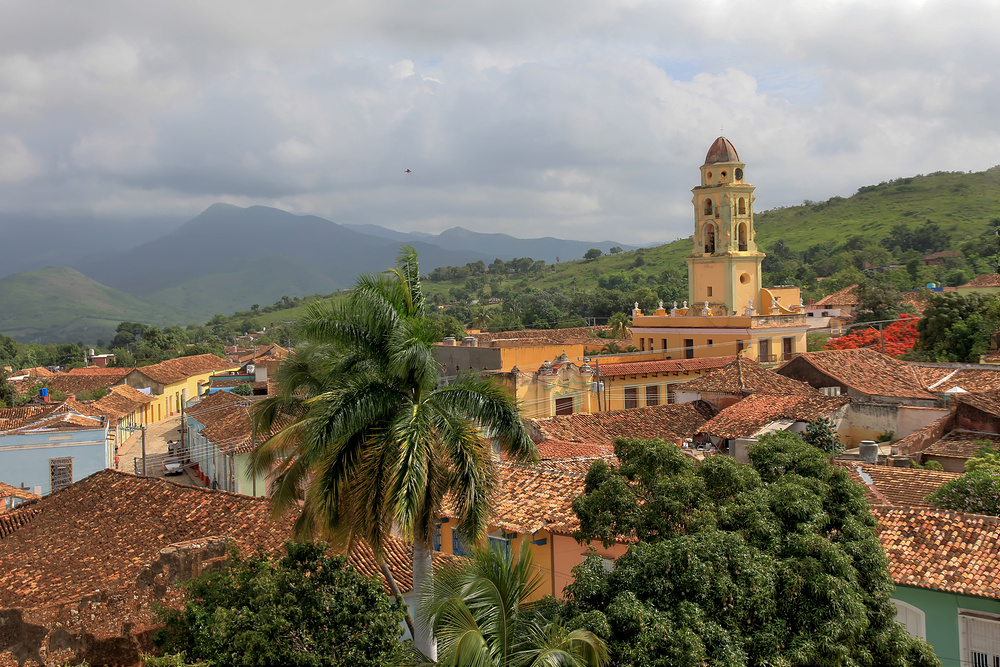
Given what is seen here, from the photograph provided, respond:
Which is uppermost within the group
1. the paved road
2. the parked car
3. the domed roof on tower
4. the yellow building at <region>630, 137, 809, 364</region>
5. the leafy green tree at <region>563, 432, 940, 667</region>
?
the domed roof on tower

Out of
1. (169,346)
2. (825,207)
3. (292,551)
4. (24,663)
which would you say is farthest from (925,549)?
(825,207)

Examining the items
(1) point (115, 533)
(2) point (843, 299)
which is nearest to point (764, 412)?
(1) point (115, 533)

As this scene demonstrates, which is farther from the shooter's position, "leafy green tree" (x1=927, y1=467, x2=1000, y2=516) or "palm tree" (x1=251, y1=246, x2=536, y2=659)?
"leafy green tree" (x1=927, y1=467, x2=1000, y2=516)

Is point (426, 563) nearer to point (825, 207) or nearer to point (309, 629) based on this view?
point (309, 629)

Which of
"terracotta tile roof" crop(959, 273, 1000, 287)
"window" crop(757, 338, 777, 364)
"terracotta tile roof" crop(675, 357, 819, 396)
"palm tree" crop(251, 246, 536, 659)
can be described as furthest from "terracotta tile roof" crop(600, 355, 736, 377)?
"terracotta tile roof" crop(959, 273, 1000, 287)

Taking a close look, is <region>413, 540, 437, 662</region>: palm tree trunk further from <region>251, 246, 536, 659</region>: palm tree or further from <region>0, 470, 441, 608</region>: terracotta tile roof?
<region>0, 470, 441, 608</region>: terracotta tile roof

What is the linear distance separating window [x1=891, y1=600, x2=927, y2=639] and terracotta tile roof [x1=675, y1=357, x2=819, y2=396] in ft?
48.9

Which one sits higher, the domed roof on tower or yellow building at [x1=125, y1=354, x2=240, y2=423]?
the domed roof on tower

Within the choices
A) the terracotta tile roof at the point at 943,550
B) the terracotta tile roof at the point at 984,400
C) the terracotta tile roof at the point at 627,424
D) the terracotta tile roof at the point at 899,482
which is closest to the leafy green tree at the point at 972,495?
the terracotta tile roof at the point at 899,482

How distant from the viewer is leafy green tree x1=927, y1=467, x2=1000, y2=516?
1215cm

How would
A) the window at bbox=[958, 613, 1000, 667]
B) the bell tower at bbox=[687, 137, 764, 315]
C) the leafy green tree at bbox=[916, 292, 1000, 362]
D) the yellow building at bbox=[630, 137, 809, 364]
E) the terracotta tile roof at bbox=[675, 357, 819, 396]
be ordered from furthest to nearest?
the bell tower at bbox=[687, 137, 764, 315], the yellow building at bbox=[630, 137, 809, 364], the leafy green tree at bbox=[916, 292, 1000, 362], the terracotta tile roof at bbox=[675, 357, 819, 396], the window at bbox=[958, 613, 1000, 667]

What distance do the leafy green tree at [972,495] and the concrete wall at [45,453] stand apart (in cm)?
2463

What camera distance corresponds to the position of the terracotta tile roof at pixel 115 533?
488 inches

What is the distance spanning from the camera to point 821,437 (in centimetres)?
1880
